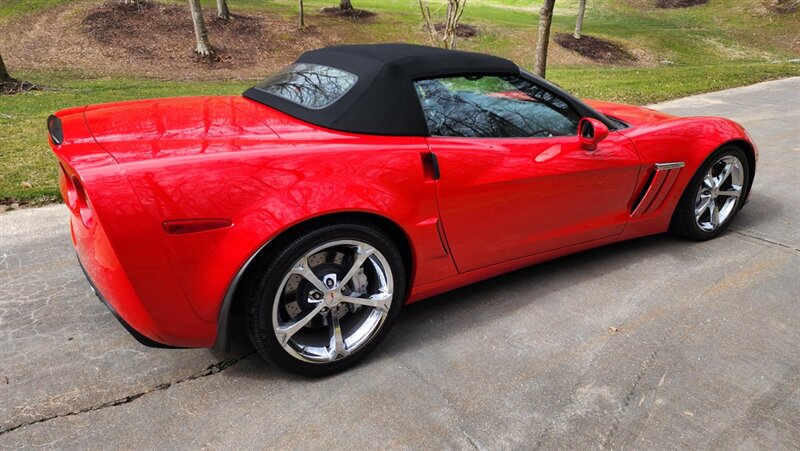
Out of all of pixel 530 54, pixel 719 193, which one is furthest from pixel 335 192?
pixel 530 54

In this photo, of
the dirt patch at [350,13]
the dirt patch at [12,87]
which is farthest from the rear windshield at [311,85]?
the dirt patch at [350,13]

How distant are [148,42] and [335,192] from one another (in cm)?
1904

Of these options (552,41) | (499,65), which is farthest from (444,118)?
(552,41)

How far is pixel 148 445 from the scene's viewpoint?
2.05m

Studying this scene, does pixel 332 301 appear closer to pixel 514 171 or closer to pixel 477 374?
pixel 477 374

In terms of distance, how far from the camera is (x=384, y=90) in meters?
2.60

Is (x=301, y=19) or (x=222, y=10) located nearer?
(x=222, y=10)

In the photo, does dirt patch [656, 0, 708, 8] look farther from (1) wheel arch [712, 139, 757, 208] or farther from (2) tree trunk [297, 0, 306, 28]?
(1) wheel arch [712, 139, 757, 208]

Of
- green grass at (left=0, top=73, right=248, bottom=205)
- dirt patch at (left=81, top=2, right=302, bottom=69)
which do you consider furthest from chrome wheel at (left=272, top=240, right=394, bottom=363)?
dirt patch at (left=81, top=2, right=302, bottom=69)

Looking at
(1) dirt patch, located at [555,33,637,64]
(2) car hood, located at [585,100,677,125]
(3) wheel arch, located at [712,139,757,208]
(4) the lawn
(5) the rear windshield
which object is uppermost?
(5) the rear windshield

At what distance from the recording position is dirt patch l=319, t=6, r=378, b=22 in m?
24.5

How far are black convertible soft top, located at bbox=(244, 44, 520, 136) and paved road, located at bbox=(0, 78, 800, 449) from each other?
110 cm

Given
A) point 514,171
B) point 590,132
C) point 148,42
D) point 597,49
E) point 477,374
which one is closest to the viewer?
point 477,374

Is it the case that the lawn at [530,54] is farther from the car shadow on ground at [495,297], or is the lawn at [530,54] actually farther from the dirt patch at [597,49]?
the car shadow on ground at [495,297]
